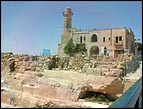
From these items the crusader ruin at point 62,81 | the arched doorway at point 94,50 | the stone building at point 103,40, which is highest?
the stone building at point 103,40

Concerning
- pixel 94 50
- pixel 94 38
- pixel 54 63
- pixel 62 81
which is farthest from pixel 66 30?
pixel 62 81

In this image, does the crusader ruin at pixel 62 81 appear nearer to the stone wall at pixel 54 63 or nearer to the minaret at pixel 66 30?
the stone wall at pixel 54 63

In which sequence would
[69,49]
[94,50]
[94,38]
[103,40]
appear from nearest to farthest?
[103,40], [69,49], [94,38], [94,50]

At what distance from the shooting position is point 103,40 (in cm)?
2550

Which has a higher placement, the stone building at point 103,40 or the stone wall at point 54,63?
the stone building at point 103,40

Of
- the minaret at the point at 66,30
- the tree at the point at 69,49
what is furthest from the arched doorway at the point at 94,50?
the minaret at the point at 66,30

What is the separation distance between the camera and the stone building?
2431 centimetres

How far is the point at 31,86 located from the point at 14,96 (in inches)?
57.4

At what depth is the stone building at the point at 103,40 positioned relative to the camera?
79.8ft

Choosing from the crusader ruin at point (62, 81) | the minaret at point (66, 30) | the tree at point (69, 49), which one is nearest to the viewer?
the crusader ruin at point (62, 81)

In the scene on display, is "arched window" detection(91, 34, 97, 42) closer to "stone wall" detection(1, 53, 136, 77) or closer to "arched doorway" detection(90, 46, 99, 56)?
"arched doorway" detection(90, 46, 99, 56)

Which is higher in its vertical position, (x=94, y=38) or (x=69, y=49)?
(x=94, y=38)

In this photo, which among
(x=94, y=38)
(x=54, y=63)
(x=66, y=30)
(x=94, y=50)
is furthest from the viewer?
(x=66, y=30)

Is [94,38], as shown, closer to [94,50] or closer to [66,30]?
[94,50]
